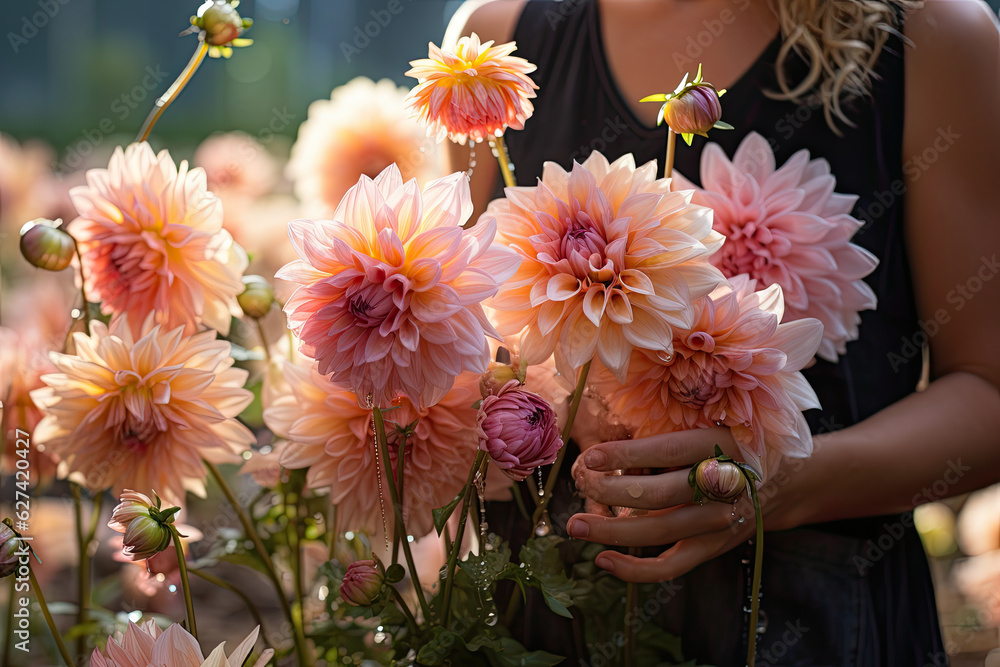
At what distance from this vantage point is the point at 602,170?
376mm

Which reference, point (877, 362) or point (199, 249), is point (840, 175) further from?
point (199, 249)

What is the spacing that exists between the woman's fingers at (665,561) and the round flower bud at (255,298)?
0.95 feet

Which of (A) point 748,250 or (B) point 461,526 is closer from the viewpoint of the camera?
(B) point 461,526

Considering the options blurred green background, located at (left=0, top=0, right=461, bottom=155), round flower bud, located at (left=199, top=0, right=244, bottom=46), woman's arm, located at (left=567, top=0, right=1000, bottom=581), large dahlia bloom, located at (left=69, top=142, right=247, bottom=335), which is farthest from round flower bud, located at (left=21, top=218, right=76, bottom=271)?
blurred green background, located at (left=0, top=0, right=461, bottom=155)

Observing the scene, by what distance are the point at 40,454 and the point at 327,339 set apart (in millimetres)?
389

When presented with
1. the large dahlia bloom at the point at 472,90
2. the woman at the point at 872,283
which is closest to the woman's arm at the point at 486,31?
the woman at the point at 872,283

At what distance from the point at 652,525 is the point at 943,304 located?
40cm

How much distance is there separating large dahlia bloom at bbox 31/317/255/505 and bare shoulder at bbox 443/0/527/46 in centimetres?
49

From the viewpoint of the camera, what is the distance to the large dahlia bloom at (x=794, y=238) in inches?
18.2

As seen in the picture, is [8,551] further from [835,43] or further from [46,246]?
[835,43]

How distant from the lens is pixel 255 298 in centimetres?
53

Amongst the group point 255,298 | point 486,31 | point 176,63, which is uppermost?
point 176,63

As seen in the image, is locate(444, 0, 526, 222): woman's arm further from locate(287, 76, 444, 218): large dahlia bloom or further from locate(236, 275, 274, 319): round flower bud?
locate(236, 275, 274, 319): round flower bud

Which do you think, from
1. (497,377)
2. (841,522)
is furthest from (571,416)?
(841,522)
